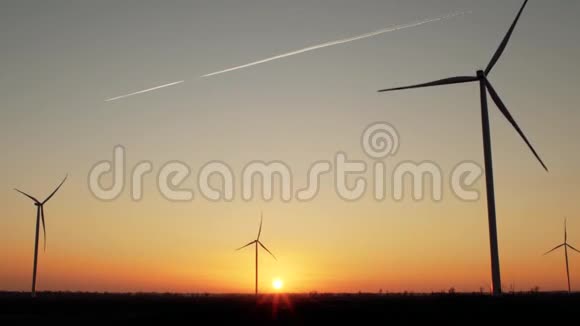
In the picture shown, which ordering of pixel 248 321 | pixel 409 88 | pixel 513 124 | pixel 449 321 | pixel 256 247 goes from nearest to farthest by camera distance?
pixel 449 321, pixel 248 321, pixel 513 124, pixel 409 88, pixel 256 247

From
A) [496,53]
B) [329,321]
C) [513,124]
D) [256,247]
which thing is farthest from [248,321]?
[256,247]

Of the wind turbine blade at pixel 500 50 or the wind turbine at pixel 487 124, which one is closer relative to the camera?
the wind turbine at pixel 487 124

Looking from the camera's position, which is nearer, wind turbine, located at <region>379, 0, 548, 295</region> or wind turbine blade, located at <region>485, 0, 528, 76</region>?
wind turbine, located at <region>379, 0, 548, 295</region>

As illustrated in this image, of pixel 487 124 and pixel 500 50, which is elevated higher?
pixel 500 50

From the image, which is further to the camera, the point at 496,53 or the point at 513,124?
the point at 496,53

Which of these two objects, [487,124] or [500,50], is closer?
[487,124]

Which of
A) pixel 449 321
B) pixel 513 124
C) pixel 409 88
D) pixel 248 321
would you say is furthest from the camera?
pixel 409 88

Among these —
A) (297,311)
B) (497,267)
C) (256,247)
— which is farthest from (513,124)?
(256,247)

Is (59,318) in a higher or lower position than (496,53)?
lower

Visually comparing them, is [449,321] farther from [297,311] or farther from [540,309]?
[297,311]

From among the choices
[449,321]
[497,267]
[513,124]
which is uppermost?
[513,124]
